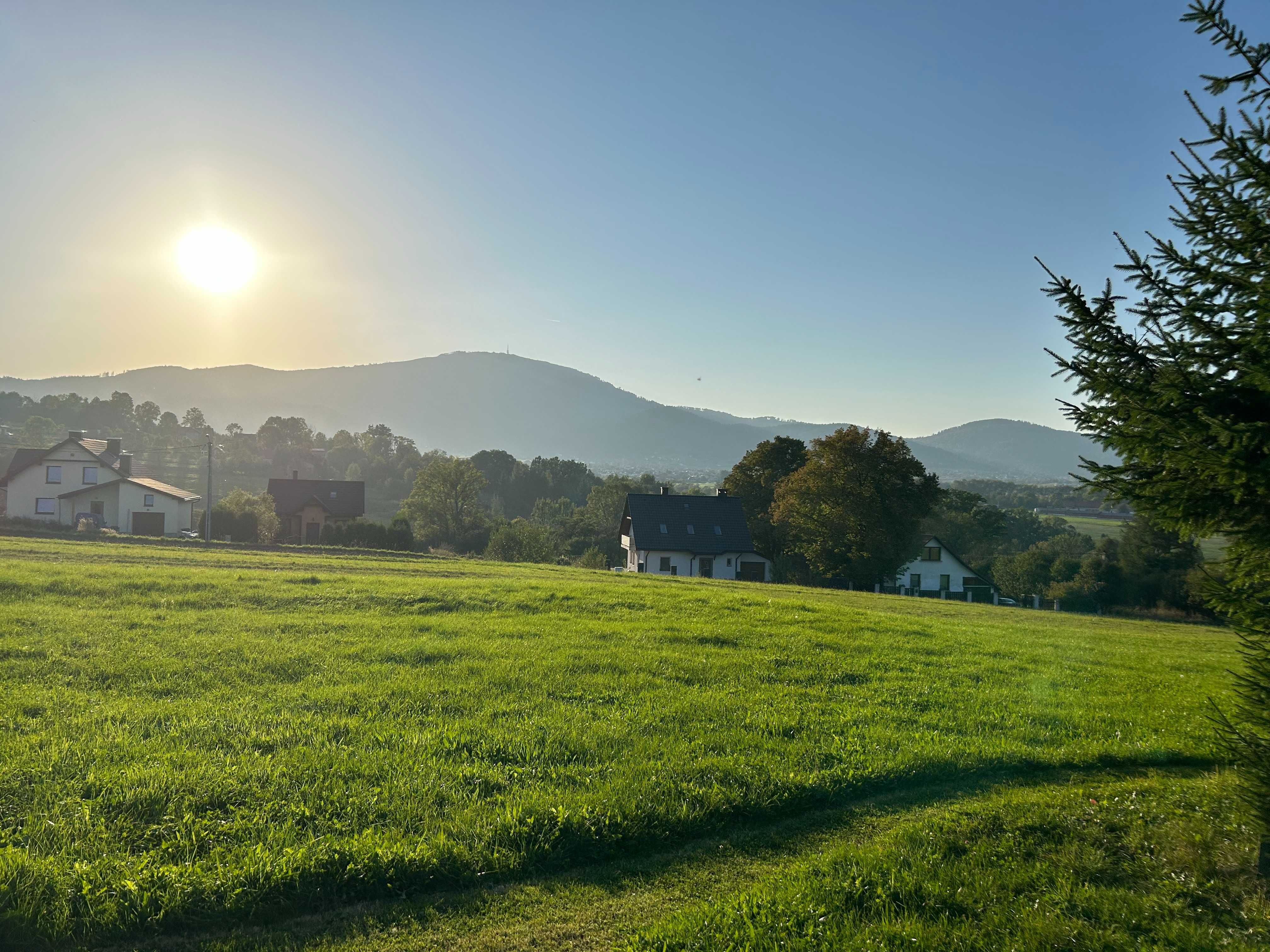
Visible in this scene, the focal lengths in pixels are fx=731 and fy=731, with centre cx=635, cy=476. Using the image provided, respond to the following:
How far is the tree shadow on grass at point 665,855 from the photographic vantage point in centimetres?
475

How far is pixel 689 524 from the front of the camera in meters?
57.9

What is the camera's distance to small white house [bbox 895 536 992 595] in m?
61.0

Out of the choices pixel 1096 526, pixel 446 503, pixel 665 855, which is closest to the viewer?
pixel 665 855

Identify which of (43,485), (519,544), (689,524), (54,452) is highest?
(54,452)

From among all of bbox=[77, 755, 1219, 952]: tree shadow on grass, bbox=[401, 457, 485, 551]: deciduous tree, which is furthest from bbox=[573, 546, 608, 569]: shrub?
bbox=[77, 755, 1219, 952]: tree shadow on grass

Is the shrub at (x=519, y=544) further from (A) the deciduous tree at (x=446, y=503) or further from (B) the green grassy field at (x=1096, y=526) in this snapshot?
(B) the green grassy field at (x=1096, y=526)

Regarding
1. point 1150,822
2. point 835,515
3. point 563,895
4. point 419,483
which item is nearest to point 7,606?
point 563,895

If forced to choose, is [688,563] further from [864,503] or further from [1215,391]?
[1215,391]

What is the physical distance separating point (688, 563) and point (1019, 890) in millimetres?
51361

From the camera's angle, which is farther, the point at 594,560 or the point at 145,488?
the point at 145,488

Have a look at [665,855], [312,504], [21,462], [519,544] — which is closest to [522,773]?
[665,855]

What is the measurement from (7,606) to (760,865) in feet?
50.8

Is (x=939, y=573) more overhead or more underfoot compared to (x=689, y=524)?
more underfoot

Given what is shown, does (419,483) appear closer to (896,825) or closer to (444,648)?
(444,648)
